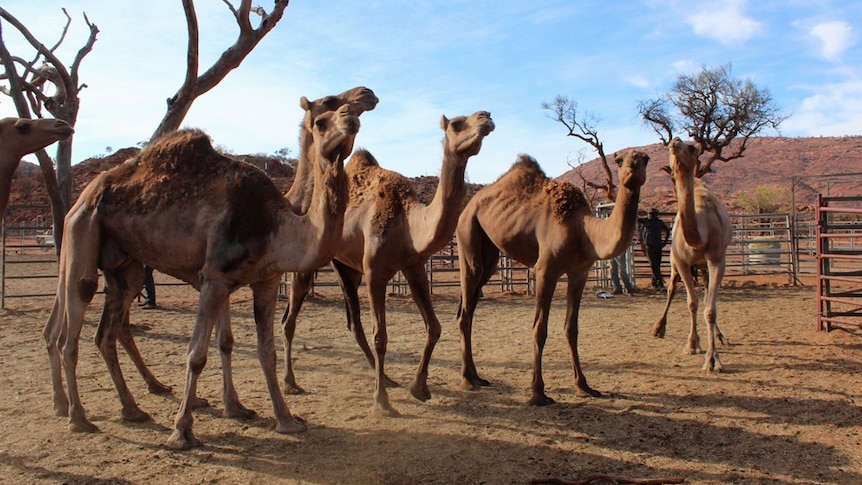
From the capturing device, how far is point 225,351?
4961mm

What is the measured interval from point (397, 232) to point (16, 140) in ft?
10.2

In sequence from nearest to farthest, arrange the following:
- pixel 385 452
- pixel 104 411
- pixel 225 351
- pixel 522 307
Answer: pixel 385 452, pixel 225 351, pixel 104 411, pixel 522 307

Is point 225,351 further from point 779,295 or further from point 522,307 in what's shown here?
point 779,295

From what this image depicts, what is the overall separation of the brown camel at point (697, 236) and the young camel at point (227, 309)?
10.6 ft

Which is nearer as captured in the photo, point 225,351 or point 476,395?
point 225,351

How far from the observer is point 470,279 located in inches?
265

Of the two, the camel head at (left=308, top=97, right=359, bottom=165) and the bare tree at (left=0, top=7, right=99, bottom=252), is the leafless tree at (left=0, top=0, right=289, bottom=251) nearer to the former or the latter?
the bare tree at (left=0, top=7, right=99, bottom=252)

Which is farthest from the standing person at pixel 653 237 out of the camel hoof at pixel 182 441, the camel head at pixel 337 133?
the camel hoof at pixel 182 441

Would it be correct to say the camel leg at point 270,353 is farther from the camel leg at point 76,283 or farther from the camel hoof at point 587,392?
the camel hoof at point 587,392

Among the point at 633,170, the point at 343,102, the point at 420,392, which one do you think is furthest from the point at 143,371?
the point at 633,170

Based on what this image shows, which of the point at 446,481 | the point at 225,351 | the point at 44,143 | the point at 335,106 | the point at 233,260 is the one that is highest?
the point at 335,106

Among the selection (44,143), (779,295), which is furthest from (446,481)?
(779,295)

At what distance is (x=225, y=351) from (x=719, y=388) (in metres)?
4.66

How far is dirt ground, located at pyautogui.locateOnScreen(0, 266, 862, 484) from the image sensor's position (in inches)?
160
